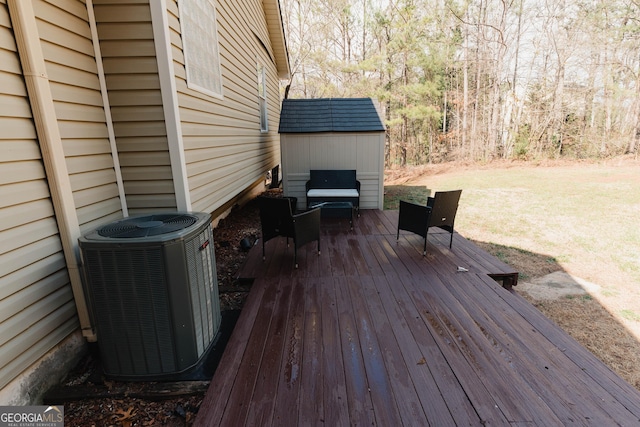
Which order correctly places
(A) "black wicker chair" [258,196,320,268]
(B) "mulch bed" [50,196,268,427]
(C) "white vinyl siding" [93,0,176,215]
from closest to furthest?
(B) "mulch bed" [50,196,268,427] < (C) "white vinyl siding" [93,0,176,215] < (A) "black wicker chair" [258,196,320,268]

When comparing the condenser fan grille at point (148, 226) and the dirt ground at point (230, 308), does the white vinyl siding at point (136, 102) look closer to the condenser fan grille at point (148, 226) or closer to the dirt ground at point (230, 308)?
the condenser fan grille at point (148, 226)

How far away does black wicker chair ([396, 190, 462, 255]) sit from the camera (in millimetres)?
3932

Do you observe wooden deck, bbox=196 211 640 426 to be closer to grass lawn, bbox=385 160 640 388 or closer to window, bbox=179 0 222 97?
grass lawn, bbox=385 160 640 388

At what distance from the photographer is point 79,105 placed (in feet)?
7.72

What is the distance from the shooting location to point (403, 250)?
13.7 ft

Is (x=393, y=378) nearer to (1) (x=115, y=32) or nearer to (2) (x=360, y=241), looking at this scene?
(2) (x=360, y=241)

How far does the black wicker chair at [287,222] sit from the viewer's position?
3.66 metres

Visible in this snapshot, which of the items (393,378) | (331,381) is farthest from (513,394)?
(331,381)

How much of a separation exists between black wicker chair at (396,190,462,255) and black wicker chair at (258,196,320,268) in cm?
133

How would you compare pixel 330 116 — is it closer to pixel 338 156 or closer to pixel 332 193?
pixel 338 156

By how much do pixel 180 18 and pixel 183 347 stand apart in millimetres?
Result: 3037

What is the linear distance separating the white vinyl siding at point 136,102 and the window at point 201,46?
530 millimetres

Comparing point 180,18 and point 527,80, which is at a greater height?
point 527,80

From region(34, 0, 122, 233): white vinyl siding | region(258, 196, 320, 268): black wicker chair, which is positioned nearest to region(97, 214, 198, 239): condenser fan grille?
region(34, 0, 122, 233): white vinyl siding
